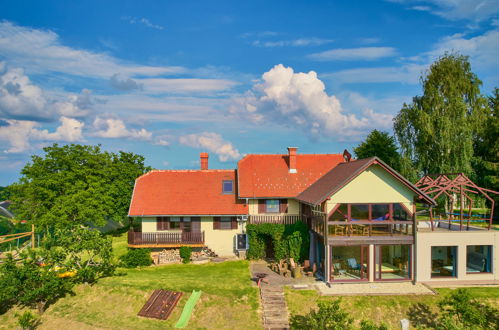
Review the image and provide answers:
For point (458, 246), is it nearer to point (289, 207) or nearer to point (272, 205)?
point (289, 207)

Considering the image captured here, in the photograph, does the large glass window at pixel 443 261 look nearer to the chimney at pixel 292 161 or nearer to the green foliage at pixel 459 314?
the green foliage at pixel 459 314

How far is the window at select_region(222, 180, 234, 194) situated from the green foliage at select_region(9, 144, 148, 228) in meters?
12.0

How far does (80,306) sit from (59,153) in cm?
1888

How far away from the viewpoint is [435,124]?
130ft

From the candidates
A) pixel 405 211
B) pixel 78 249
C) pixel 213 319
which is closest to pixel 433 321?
pixel 405 211

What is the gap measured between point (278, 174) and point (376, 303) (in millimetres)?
14946

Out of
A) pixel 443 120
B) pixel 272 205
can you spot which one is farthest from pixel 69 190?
pixel 443 120

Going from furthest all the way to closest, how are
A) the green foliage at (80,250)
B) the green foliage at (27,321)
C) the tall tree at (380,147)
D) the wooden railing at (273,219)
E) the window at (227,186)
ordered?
the tall tree at (380,147)
the window at (227,186)
the wooden railing at (273,219)
the green foliage at (80,250)
the green foliage at (27,321)

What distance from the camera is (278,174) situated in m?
34.1

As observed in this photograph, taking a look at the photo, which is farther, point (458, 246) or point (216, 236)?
point (216, 236)

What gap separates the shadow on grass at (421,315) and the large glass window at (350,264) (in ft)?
12.2

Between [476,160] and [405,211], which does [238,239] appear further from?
[476,160]

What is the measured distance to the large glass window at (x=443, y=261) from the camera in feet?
82.7

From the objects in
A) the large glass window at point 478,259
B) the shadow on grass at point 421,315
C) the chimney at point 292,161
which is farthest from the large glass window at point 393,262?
the chimney at point 292,161
